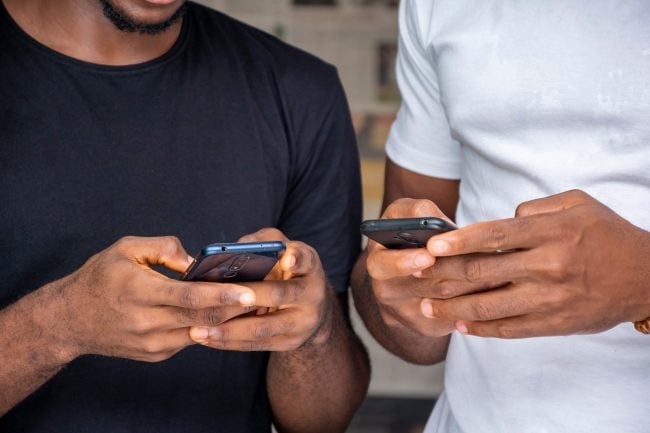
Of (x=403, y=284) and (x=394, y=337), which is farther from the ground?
(x=403, y=284)

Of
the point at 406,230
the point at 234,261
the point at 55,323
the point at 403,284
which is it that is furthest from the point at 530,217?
the point at 55,323

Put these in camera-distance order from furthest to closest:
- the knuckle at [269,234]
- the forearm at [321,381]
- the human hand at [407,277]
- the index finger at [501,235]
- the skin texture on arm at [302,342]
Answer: the forearm at [321,381] → the knuckle at [269,234] → the skin texture on arm at [302,342] → the human hand at [407,277] → the index finger at [501,235]

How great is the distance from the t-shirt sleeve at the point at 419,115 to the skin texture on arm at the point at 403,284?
32 millimetres

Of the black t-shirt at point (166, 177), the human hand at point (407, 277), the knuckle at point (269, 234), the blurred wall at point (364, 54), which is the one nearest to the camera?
the human hand at point (407, 277)

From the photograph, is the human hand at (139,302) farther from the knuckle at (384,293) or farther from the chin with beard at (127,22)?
the chin with beard at (127,22)

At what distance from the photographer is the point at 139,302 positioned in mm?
1287

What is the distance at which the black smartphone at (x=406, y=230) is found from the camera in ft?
3.85

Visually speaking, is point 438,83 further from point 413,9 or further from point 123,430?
point 123,430

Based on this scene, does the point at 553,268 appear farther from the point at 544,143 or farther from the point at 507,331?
the point at 544,143

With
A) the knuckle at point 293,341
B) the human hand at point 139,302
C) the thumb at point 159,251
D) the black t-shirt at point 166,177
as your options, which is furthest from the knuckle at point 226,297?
the black t-shirt at point 166,177

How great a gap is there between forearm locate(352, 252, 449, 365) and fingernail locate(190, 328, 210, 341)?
1.32 ft

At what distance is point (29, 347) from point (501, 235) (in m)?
0.72

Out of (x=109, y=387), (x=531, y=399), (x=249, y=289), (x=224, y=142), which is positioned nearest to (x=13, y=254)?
(x=109, y=387)

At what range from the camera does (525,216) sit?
3.85 feet
